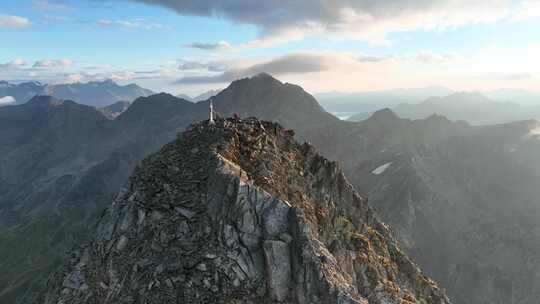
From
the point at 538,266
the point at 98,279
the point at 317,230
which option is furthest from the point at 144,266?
the point at 538,266

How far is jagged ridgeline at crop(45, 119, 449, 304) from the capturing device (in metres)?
26.4

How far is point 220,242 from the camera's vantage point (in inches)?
1100

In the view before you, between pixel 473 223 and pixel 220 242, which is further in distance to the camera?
pixel 473 223

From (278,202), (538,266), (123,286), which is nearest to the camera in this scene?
(123,286)

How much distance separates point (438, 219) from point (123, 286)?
168m

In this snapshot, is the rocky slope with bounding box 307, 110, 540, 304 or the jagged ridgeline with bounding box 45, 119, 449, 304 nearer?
the jagged ridgeline with bounding box 45, 119, 449, 304

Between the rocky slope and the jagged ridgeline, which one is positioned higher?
the jagged ridgeline

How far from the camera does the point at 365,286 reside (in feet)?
110

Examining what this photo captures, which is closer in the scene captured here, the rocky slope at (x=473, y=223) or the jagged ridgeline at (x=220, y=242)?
the jagged ridgeline at (x=220, y=242)

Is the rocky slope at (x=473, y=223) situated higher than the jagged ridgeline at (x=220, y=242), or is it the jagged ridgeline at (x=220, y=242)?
the jagged ridgeline at (x=220, y=242)

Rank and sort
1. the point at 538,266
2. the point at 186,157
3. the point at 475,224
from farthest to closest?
1. the point at 475,224
2. the point at 538,266
3. the point at 186,157

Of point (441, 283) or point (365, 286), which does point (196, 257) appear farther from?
point (441, 283)

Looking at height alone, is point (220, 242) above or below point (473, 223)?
above

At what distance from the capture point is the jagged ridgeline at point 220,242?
2636 centimetres
